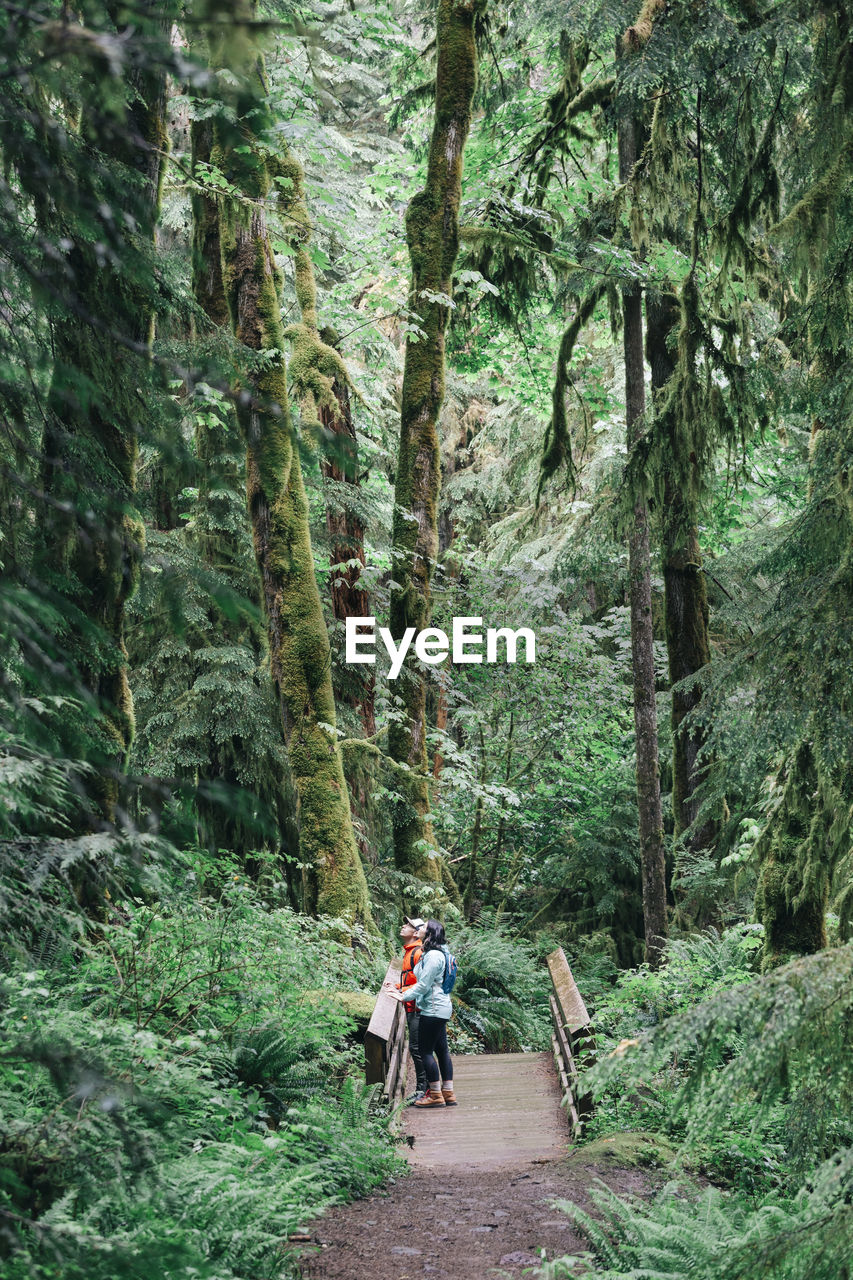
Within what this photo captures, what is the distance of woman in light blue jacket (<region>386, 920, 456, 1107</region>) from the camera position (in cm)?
868

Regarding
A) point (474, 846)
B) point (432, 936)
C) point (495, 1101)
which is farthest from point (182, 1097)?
point (474, 846)

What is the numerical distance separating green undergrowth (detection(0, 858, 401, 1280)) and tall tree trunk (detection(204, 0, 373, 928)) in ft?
4.17

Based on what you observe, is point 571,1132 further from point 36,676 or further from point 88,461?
point 36,676

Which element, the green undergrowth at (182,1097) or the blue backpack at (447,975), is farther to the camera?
the blue backpack at (447,975)

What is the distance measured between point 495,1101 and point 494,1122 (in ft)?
2.69

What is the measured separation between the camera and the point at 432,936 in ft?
29.3

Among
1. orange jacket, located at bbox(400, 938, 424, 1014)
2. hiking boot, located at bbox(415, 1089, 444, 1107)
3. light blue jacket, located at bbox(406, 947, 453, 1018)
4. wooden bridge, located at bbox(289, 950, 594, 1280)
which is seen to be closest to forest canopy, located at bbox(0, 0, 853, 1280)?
wooden bridge, located at bbox(289, 950, 594, 1280)

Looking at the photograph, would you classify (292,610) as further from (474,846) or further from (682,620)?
(474,846)

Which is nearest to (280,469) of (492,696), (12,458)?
(12,458)

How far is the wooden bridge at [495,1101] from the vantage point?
7480 mm

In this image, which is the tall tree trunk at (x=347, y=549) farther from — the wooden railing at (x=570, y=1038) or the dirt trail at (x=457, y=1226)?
the dirt trail at (x=457, y=1226)

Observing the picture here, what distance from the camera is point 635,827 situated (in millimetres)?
18500

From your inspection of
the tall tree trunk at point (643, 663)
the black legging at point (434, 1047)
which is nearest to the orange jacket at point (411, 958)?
the black legging at point (434, 1047)

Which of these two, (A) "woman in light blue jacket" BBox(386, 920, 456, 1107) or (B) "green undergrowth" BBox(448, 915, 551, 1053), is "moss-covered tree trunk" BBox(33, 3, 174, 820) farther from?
(B) "green undergrowth" BBox(448, 915, 551, 1053)
